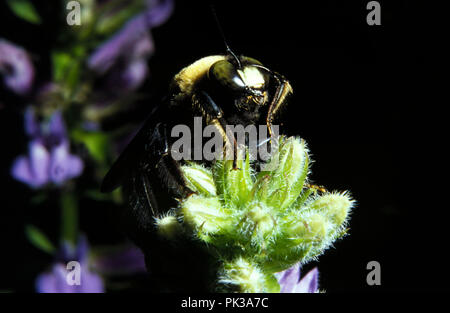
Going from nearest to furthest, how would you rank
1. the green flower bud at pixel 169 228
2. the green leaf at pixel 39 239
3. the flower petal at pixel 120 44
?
1. the green flower bud at pixel 169 228
2. the green leaf at pixel 39 239
3. the flower petal at pixel 120 44

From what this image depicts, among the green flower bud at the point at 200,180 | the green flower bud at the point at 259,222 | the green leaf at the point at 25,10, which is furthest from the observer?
the green leaf at the point at 25,10

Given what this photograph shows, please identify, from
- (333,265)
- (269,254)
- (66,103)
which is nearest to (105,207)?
(66,103)

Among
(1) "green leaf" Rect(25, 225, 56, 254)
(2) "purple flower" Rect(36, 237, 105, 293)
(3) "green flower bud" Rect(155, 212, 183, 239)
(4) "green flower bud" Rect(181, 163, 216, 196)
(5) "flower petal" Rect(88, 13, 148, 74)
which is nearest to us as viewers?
(3) "green flower bud" Rect(155, 212, 183, 239)

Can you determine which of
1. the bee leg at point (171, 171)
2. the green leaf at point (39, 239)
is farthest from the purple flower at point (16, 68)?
the bee leg at point (171, 171)

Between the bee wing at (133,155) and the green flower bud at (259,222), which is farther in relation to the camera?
the bee wing at (133,155)

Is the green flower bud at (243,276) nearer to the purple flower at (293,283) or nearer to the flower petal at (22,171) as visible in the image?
the purple flower at (293,283)

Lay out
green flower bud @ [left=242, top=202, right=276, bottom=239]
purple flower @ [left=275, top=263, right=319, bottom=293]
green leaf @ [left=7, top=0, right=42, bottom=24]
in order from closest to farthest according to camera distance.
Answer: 1. green flower bud @ [left=242, top=202, right=276, bottom=239]
2. purple flower @ [left=275, top=263, right=319, bottom=293]
3. green leaf @ [left=7, top=0, right=42, bottom=24]

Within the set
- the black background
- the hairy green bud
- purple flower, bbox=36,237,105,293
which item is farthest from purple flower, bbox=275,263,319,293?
the black background

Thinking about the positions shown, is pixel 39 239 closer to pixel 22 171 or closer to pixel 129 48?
pixel 22 171

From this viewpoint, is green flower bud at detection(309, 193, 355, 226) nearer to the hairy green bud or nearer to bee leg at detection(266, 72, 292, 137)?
the hairy green bud
